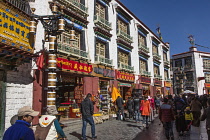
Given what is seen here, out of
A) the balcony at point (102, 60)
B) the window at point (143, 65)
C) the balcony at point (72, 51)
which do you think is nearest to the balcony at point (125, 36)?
the balcony at point (102, 60)

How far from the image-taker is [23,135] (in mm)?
2746

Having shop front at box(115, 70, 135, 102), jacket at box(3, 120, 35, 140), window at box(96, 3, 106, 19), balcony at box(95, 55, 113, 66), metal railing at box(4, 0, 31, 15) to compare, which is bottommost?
jacket at box(3, 120, 35, 140)

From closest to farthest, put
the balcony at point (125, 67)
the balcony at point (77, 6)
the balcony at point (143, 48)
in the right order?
1. the balcony at point (77, 6)
2. the balcony at point (125, 67)
3. the balcony at point (143, 48)

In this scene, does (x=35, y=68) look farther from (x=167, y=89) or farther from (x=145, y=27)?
(x=167, y=89)

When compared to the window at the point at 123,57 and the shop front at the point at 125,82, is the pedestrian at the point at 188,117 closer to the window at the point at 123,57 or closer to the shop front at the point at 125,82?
the shop front at the point at 125,82

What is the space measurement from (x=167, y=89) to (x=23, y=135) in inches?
1289

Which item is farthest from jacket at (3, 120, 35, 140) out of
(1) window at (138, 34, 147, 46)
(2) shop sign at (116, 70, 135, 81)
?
(1) window at (138, 34, 147, 46)

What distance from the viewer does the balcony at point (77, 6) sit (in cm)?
1261

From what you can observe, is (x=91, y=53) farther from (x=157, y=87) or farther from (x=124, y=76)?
(x=157, y=87)

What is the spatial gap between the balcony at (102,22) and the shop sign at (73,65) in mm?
4206

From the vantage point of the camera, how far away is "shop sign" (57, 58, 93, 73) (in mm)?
11328

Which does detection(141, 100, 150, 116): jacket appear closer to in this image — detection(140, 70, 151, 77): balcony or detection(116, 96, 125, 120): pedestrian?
detection(116, 96, 125, 120): pedestrian

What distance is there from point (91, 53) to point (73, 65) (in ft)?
9.05

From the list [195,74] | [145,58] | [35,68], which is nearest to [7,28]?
[35,68]
